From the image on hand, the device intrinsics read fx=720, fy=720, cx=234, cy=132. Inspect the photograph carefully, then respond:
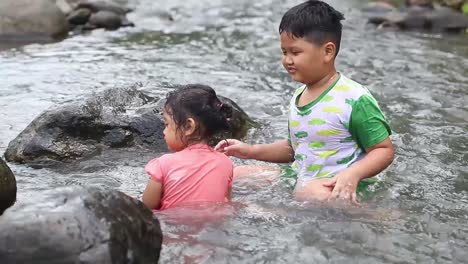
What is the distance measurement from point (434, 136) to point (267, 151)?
2049mm

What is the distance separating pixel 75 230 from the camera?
3064 mm

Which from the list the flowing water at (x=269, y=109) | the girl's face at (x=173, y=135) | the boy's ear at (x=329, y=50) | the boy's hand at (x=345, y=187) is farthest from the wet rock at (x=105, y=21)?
the boy's hand at (x=345, y=187)

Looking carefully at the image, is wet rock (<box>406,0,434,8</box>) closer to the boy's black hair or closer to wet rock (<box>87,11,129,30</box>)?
wet rock (<box>87,11,129,30</box>)

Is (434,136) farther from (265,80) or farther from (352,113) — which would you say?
(265,80)

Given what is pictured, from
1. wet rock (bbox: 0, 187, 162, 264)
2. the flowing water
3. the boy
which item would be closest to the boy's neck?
the boy

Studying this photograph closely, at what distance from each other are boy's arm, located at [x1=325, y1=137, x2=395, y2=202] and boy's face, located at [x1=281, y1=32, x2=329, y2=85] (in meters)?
0.58

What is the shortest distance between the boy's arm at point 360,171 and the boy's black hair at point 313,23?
2.33ft

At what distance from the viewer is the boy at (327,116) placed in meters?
4.26

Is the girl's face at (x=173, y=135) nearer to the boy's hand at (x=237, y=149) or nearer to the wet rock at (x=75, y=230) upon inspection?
the boy's hand at (x=237, y=149)

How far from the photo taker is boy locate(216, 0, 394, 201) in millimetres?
4262

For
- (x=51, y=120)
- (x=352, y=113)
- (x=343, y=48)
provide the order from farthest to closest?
(x=343, y=48)
(x=51, y=120)
(x=352, y=113)

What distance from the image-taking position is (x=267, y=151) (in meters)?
4.91

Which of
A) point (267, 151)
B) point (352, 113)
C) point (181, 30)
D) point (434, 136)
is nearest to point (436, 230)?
Answer: point (352, 113)

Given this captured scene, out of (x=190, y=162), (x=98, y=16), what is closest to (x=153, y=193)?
(x=190, y=162)
